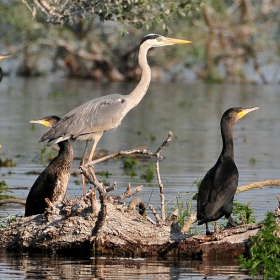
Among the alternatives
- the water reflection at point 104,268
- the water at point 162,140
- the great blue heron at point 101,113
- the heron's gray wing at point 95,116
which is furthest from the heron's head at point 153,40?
the water reflection at point 104,268

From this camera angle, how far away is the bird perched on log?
359 inches

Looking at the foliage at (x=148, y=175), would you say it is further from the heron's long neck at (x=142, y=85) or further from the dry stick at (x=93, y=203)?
the dry stick at (x=93, y=203)

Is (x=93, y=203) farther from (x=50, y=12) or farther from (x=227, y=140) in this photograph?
(x=50, y=12)

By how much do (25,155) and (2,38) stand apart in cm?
2966

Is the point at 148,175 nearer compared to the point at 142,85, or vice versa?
the point at 142,85

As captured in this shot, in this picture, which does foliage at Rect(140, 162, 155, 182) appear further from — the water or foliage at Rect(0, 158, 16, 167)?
foliage at Rect(0, 158, 16, 167)

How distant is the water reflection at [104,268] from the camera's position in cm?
731

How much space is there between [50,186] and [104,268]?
192 centimetres

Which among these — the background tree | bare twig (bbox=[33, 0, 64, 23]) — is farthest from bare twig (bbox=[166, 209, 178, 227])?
the background tree

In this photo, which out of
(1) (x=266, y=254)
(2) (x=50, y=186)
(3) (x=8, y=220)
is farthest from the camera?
(2) (x=50, y=186)

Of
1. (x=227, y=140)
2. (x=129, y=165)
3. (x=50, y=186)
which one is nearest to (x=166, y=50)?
(x=129, y=165)

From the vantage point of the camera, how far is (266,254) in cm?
714

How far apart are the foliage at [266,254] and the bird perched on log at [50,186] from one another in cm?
262

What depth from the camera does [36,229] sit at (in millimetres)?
8266
